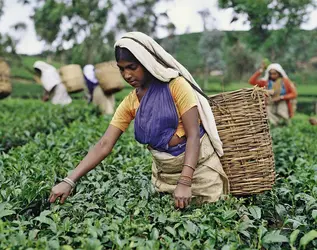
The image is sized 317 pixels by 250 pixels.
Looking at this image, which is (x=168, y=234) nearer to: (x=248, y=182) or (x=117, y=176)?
(x=248, y=182)

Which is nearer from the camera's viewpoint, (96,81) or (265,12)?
(96,81)

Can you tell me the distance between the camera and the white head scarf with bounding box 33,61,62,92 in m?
9.50

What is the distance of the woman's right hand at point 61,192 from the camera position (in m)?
2.56

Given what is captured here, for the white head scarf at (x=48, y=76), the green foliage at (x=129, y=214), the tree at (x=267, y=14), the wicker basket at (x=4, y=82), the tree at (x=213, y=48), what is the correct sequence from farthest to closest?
the tree at (x=213, y=48)
the tree at (x=267, y=14)
the white head scarf at (x=48, y=76)
the wicker basket at (x=4, y=82)
the green foliage at (x=129, y=214)

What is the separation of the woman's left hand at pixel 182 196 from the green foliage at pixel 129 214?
5 centimetres

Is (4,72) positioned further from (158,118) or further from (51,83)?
(158,118)

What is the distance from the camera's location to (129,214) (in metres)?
2.47

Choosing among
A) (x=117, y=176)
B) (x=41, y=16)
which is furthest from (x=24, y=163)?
(x=41, y=16)

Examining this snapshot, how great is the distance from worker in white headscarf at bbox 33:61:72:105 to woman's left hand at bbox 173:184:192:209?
730 cm

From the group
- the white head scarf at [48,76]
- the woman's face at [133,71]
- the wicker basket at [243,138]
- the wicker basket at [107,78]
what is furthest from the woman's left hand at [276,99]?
the woman's face at [133,71]

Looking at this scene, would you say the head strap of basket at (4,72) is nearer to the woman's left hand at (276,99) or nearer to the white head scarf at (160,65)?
the woman's left hand at (276,99)

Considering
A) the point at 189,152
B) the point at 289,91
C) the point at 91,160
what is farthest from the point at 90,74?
the point at 189,152

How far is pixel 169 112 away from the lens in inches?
103

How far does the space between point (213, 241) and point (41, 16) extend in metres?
27.4
